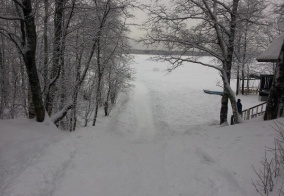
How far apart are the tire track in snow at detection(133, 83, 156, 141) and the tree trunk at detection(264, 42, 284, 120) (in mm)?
7192

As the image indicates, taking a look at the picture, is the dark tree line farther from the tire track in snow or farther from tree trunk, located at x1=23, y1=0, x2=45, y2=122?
the tire track in snow

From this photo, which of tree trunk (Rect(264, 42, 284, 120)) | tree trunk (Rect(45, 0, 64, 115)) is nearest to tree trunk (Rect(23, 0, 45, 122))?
tree trunk (Rect(45, 0, 64, 115))

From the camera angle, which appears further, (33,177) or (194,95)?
(194,95)

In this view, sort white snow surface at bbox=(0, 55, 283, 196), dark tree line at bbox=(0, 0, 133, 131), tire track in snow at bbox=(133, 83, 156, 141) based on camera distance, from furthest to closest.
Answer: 1. tire track in snow at bbox=(133, 83, 156, 141)
2. dark tree line at bbox=(0, 0, 133, 131)
3. white snow surface at bbox=(0, 55, 283, 196)

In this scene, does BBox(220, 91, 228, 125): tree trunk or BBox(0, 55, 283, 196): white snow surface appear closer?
BBox(0, 55, 283, 196): white snow surface

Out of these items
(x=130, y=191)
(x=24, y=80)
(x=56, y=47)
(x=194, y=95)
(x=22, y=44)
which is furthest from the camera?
(x=194, y=95)

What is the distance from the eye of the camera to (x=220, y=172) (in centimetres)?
598

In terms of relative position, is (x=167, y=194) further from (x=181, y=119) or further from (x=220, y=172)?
(x=181, y=119)

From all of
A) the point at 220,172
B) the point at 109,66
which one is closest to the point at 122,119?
the point at 109,66

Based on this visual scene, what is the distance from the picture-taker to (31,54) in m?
8.57

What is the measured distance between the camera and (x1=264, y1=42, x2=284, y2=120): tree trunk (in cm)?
928

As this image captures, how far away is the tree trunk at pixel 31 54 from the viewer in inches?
322

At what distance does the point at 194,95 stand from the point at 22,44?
29.3 m

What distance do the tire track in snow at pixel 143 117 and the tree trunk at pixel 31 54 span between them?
686cm
